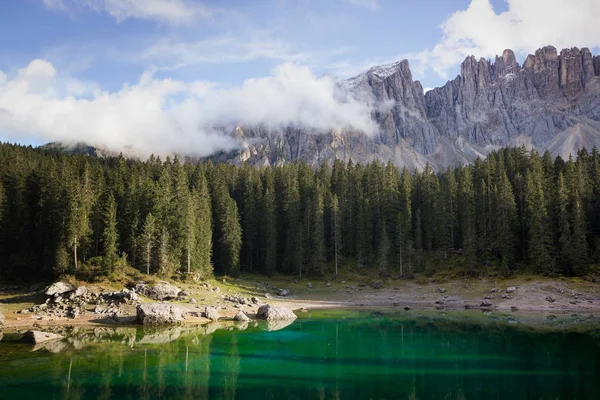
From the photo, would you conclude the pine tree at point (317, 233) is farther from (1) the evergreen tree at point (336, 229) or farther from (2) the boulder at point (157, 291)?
(2) the boulder at point (157, 291)

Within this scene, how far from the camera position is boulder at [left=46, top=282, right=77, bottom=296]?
48.8m

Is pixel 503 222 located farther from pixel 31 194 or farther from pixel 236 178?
pixel 31 194

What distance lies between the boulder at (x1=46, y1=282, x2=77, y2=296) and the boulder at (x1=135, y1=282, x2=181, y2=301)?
24.5ft

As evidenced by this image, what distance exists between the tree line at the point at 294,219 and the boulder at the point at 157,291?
19.2ft

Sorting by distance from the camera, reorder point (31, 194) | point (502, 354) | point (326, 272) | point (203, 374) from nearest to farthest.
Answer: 1. point (203, 374)
2. point (502, 354)
3. point (31, 194)
4. point (326, 272)

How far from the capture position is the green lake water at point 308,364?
23089mm

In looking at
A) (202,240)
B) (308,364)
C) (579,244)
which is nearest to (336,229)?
(202,240)

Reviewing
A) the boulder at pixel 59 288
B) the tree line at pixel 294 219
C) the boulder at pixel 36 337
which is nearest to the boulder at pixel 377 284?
the tree line at pixel 294 219


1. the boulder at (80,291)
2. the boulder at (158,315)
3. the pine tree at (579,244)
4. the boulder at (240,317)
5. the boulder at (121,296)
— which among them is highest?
the pine tree at (579,244)

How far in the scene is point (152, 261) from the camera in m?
62.9

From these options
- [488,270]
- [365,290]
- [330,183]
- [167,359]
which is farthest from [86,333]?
[330,183]

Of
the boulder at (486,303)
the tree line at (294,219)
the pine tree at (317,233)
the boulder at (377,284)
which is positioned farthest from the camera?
the pine tree at (317,233)

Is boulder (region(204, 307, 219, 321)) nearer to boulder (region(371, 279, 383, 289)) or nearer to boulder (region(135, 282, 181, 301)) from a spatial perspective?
boulder (region(135, 282, 181, 301))

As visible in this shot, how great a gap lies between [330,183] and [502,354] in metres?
74.9
